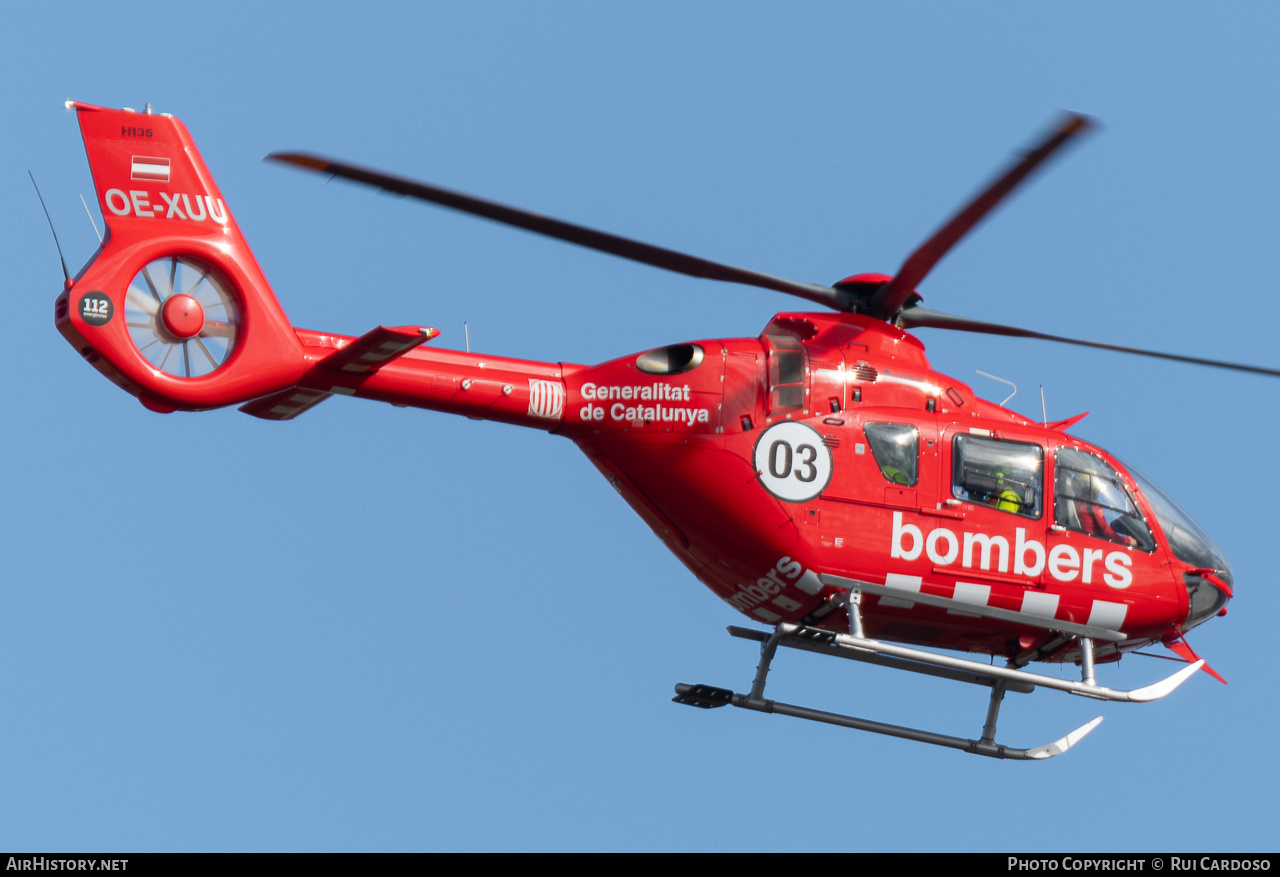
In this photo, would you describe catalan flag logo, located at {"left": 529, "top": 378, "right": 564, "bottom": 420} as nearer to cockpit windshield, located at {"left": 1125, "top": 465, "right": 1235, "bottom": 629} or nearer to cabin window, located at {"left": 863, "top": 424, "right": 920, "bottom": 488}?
cabin window, located at {"left": 863, "top": 424, "right": 920, "bottom": 488}

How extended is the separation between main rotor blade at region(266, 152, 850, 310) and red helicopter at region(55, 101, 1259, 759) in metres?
0.05

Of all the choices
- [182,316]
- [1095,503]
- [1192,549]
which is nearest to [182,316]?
[182,316]

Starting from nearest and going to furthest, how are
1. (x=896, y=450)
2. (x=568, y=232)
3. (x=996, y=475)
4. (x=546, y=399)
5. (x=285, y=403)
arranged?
(x=568, y=232)
(x=285, y=403)
(x=546, y=399)
(x=896, y=450)
(x=996, y=475)

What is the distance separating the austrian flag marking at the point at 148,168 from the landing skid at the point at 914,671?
8104 millimetres

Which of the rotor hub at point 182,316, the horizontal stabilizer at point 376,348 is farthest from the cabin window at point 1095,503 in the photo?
the rotor hub at point 182,316

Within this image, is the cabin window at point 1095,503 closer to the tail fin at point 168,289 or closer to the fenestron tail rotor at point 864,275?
the fenestron tail rotor at point 864,275

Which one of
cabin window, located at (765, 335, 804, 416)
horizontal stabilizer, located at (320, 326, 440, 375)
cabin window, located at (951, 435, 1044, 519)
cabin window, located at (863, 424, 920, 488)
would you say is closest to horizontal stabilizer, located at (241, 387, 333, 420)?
horizontal stabilizer, located at (320, 326, 440, 375)

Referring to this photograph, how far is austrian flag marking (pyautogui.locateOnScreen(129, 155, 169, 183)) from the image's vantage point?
18.5 metres

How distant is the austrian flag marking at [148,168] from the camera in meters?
18.5

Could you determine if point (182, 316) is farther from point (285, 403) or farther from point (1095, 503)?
point (1095, 503)

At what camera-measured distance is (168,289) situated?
720 inches

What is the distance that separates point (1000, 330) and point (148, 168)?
32.7 feet

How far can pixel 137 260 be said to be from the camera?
18125 mm

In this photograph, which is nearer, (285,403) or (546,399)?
(285,403)
